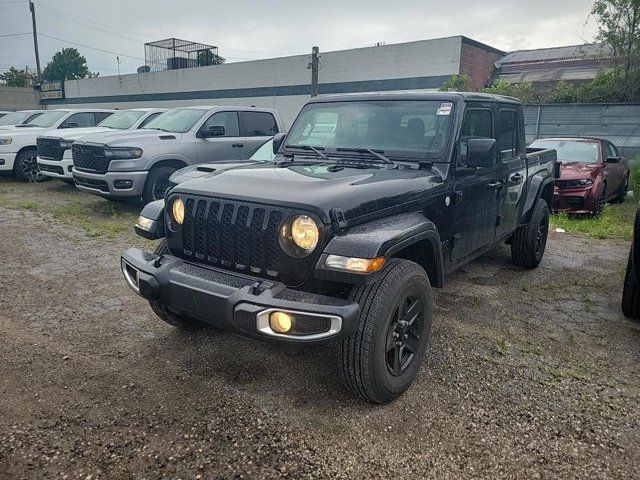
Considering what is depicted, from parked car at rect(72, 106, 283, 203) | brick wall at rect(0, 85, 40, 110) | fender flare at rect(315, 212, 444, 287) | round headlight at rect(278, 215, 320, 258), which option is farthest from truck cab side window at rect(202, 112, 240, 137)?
brick wall at rect(0, 85, 40, 110)

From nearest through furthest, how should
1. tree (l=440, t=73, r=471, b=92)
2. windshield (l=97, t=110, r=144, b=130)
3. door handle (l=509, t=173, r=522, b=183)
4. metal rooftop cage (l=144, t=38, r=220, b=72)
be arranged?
door handle (l=509, t=173, r=522, b=183) → windshield (l=97, t=110, r=144, b=130) → tree (l=440, t=73, r=471, b=92) → metal rooftop cage (l=144, t=38, r=220, b=72)

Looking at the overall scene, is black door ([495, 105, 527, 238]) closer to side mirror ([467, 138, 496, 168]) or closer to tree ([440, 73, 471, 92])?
side mirror ([467, 138, 496, 168])

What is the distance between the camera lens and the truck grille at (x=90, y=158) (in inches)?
304

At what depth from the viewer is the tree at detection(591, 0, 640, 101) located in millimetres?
13930

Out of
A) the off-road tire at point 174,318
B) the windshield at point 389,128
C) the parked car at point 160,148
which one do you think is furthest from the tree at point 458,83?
the off-road tire at point 174,318

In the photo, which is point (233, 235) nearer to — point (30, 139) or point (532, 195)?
point (532, 195)

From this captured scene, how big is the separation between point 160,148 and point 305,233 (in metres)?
6.15

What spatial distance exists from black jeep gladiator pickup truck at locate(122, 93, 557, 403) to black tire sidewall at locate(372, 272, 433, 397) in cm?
1

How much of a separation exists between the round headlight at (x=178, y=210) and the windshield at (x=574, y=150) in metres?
8.25

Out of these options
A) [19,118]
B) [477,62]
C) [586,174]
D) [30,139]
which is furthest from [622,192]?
[19,118]

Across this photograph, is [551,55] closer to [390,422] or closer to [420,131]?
[420,131]

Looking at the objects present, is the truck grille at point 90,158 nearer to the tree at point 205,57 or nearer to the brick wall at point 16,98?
the tree at point 205,57

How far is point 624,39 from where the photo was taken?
1426cm

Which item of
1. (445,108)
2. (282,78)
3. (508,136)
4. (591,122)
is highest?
(282,78)
